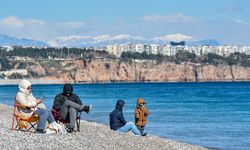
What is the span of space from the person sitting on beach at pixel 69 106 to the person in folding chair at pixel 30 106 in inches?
28.7

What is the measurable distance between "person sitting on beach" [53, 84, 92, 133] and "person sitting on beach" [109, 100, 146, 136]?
218 centimetres

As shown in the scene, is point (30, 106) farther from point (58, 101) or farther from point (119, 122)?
point (119, 122)

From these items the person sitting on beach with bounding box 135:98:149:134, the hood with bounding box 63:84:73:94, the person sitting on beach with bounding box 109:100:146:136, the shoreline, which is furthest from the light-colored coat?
the person sitting on beach with bounding box 135:98:149:134

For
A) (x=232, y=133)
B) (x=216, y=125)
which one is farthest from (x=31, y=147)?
(x=216, y=125)

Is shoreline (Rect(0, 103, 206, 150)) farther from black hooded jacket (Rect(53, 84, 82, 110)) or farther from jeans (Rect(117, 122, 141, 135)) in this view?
black hooded jacket (Rect(53, 84, 82, 110))

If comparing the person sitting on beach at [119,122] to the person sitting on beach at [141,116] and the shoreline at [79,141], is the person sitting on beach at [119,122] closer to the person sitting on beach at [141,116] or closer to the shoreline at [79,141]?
the shoreline at [79,141]

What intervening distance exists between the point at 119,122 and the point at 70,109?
2.96 m

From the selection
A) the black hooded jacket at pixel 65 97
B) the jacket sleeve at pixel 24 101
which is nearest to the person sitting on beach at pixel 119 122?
the black hooded jacket at pixel 65 97

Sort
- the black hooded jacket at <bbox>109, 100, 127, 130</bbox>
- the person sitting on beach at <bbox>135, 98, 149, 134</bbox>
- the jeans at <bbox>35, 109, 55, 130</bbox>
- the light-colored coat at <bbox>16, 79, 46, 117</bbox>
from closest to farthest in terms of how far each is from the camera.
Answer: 1. the light-colored coat at <bbox>16, 79, 46, 117</bbox>
2. the jeans at <bbox>35, 109, 55, 130</bbox>
3. the black hooded jacket at <bbox>109, 100, 127, 130</bbox>
4. the person sitting on beach at <bbox>135, 98, 149, 134</bbox>

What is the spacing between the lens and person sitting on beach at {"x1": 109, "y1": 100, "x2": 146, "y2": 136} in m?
22.9

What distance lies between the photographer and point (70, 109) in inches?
827

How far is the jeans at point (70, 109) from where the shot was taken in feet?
Answer: 68.5

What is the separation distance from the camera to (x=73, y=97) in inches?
831

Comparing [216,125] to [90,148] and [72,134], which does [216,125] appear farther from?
[90,148]
